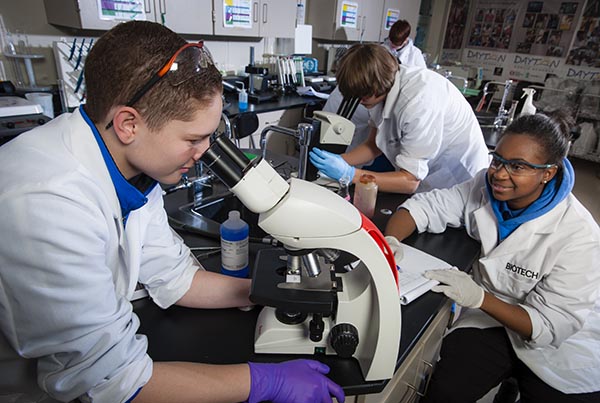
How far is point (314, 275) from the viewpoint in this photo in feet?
2.56

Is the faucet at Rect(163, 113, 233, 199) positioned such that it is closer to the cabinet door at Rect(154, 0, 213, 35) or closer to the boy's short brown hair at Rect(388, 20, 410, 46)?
the cabinet door at Rect(154, 0, 213, 35)

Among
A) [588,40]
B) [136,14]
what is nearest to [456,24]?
[588,40]

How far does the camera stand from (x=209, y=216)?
1.43m

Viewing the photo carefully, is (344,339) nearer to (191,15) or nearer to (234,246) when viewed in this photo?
(234,246)

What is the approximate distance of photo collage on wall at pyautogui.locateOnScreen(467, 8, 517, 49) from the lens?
529cm

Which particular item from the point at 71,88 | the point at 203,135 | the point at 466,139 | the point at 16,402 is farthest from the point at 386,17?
the point at 16,402

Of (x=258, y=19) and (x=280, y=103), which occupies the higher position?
(x=258, y=19)

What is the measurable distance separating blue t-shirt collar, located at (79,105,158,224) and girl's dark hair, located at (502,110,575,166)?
3.61 ft

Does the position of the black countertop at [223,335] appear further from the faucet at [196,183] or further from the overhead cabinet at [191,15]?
the overhead cabinet at [191,15]

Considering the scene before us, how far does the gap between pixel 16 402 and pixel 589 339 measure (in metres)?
1.56

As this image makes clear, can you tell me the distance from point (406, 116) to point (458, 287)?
34.9 inches

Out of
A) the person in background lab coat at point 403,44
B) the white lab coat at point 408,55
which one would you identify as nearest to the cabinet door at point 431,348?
the person in background lab coat at point 403,44

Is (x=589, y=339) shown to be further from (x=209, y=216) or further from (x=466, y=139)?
(x=209, y=216)

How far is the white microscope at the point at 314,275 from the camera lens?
618 millimetres
